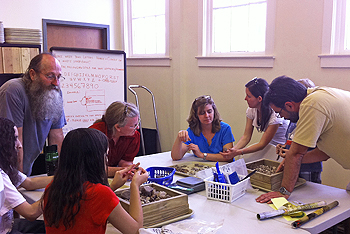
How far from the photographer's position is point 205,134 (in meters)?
2.76

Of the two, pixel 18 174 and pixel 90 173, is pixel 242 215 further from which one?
pixel 18 174

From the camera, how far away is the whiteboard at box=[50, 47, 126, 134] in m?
3.76

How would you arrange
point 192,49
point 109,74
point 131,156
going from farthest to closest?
point 192,49 < point 109,74 < point 131,156

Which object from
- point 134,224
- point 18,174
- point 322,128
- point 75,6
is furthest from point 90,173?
point 75,6

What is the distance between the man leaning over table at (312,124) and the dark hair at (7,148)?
1.26 metres

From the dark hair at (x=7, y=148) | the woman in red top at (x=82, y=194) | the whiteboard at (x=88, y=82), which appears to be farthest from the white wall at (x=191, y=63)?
the dark hair at (x=7, y=148)

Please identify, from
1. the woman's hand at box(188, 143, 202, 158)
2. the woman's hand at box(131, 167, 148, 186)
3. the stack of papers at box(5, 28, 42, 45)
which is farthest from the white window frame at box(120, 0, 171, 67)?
the woman's hand at box(131, 167, 148, 186)

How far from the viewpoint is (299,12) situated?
3.23 meters

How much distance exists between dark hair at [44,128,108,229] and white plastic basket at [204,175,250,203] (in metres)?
0.66

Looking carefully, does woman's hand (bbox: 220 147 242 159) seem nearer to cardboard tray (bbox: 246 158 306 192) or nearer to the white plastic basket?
cardboard tray (bbox: 246 158 306 192)

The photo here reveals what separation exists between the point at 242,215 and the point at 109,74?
115 inches

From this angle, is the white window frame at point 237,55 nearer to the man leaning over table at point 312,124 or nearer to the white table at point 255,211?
the man leaning over table at point 312,124

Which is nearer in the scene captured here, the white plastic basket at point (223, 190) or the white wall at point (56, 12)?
the white plastic basket at point (223, 190)

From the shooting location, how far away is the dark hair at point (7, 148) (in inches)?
62.9
